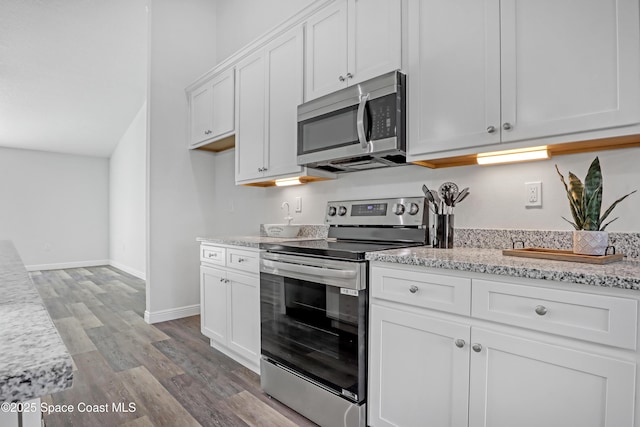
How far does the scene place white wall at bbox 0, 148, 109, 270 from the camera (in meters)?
6.85

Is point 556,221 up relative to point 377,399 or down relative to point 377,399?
up

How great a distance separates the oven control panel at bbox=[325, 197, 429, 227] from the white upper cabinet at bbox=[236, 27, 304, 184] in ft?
1.31

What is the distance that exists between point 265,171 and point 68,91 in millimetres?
4466

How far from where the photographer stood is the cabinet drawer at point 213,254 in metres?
2.69

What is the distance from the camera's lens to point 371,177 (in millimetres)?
2449

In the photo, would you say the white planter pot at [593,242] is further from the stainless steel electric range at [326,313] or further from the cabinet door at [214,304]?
the cabinet door at [214,304]

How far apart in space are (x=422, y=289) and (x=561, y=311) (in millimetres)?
480

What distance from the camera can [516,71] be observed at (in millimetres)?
1511

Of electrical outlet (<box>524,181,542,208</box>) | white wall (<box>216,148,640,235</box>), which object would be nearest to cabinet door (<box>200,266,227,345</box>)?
white wall (<box>216,148,640,235</box>)

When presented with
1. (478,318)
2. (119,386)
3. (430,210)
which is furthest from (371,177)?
(119,386)

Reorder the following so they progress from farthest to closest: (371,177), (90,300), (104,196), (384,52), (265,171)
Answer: (104,196), (90,300), (265,171), (371,177), (384,52)

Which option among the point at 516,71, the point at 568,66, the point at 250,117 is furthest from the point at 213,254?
the point at 568,66

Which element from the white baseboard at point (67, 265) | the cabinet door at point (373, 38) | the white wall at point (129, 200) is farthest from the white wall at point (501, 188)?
the white baseboard at point (67, 265)

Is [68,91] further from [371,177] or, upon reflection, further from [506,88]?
[506,88]
